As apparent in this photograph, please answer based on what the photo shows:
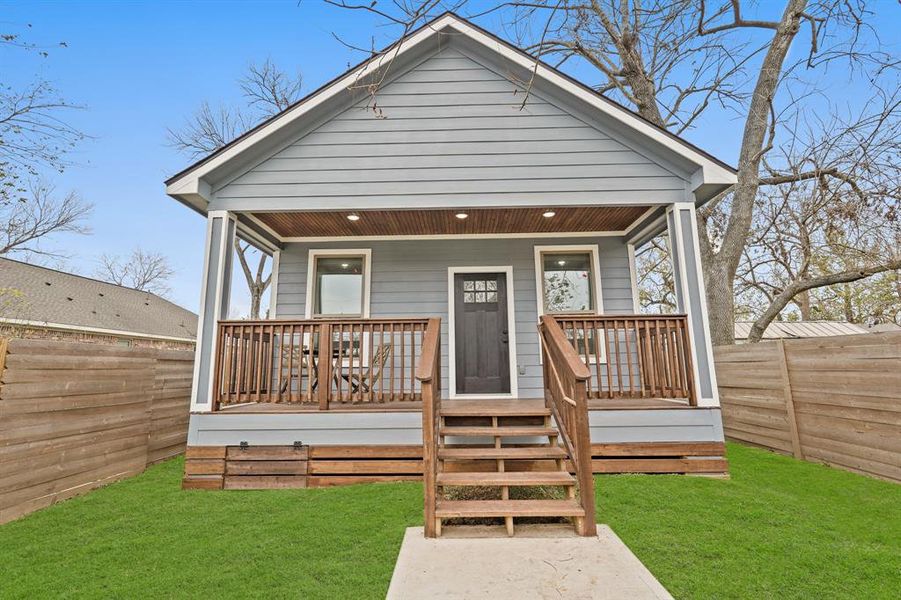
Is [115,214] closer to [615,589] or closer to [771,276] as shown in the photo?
[615,589]

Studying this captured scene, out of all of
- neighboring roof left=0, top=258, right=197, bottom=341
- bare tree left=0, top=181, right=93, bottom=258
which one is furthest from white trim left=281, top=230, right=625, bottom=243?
bare tree left=0, top=181, right=93, bottom=258

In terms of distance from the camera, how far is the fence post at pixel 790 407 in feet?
16.8

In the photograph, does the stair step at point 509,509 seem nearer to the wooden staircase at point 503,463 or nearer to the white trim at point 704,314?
the wooden staircase at point 503,463

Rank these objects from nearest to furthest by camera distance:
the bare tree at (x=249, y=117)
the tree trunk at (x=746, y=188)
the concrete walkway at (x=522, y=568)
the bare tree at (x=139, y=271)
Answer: the concrete walkway at (x=522, y=568) → the tree trunk at (x=746, y=188) → the bare tree at (x=249, y=117) → the bare tree at (x=139, y=271)

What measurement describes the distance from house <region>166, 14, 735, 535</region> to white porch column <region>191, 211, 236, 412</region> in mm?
19

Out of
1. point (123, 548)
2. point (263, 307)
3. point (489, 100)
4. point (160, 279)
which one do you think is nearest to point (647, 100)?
point (489, 100)

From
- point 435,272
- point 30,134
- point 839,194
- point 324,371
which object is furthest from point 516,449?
point 839,194

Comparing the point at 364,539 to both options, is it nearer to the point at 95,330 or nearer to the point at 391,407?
the point at 391,407

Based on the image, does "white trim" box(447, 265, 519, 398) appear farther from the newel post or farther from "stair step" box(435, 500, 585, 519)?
"stair step" box(435, 500, 585, 519)

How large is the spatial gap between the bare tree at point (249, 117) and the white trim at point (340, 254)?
27.1 ft

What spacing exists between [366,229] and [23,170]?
584 cm

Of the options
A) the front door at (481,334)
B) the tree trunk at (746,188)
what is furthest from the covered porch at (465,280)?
the tree trunk at (746,188)

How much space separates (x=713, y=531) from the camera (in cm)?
302

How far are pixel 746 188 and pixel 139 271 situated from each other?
28.3 metres
